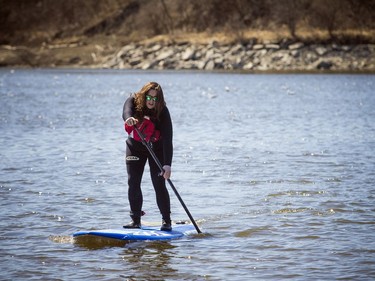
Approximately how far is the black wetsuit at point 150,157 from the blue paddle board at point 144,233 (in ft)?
0.82

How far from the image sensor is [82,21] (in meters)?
124

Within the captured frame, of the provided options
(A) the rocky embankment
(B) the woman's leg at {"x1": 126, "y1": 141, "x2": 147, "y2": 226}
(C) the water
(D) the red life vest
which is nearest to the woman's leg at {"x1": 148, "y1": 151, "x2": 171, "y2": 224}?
(B) the woman's leg at {"x1": 126, "y1": 141, "x2": 147, "y2": 226}

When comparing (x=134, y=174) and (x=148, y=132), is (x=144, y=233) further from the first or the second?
(x=148, y=132)

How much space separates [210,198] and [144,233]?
3.67 meters

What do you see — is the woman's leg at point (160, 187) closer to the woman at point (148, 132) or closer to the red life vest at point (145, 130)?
the woman at point (148, 132)

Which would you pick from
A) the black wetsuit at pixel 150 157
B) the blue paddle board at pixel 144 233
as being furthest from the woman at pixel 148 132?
the blue paddle board at pixel 144 233

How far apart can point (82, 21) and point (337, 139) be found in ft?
337

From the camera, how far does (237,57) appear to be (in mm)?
92000

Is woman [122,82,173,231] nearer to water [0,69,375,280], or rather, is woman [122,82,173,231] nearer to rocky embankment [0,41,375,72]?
water [0,69,375,280]

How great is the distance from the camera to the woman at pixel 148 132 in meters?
11.1

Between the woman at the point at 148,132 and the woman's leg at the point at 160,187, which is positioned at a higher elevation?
the woman at the point at 148,132

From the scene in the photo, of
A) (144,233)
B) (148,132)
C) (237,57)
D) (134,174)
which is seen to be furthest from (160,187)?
(237,57)

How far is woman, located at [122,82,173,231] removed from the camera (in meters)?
11.1

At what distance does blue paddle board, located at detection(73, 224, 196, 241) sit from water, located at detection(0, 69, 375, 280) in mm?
147
